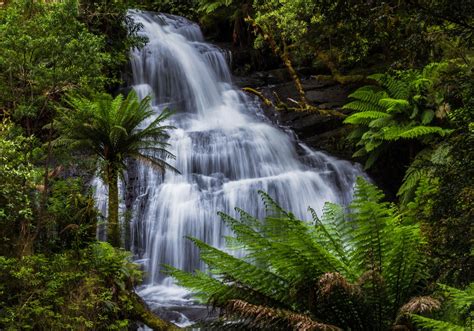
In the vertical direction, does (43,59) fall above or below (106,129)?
above

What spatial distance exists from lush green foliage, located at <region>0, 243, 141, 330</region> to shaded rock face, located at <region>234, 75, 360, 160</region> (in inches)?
326

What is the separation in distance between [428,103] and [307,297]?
8.39 meters

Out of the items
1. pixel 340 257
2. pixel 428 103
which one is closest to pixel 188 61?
pixel 428 103

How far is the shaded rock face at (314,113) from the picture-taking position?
13.2 m

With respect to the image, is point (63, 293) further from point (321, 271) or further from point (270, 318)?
point (321, 271)

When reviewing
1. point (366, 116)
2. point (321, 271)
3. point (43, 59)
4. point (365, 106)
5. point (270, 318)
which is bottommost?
point (270, 318)

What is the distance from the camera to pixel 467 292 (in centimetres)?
286

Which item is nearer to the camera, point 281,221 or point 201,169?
point 281,221

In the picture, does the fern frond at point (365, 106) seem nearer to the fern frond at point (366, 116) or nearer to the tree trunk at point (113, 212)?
the fern frond at point (366, 116)

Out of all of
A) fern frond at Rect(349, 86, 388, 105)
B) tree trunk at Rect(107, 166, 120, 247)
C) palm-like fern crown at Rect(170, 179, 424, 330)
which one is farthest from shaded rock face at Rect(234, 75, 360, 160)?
palm-like fern crown at Rect(170, 179, 424, 330)

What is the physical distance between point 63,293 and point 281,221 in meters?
2.98

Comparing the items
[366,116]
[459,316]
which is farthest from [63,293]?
[366,116]

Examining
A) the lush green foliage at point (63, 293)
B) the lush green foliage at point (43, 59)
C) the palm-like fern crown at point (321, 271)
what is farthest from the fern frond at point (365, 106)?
the palm-like fern crown at point (321, 271)

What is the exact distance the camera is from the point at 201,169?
11.5 m
